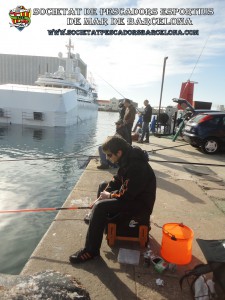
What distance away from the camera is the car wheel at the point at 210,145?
36.3ft

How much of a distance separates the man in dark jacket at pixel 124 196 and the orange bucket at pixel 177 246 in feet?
1.38

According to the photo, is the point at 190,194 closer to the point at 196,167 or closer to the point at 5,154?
the point at 196,167

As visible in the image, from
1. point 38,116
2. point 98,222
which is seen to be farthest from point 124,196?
point 38,116

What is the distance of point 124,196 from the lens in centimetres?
315

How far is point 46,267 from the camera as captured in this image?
294 centimetres

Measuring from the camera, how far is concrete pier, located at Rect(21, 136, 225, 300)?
2.71m

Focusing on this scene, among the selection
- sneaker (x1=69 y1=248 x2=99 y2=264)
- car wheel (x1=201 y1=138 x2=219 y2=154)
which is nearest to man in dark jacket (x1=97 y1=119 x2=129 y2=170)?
sneaker (x1=69 y1=248 x2=99 y2=264)

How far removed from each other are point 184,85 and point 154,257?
69.6 feet

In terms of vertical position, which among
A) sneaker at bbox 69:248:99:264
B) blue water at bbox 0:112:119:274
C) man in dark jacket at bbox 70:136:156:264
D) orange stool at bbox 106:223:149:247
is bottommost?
blue water at bbox 0:112:119:274

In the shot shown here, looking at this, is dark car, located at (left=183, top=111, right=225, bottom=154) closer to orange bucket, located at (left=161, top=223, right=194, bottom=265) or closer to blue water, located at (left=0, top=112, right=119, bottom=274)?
blue water, located at (left=0, top=112, right=119, bottom=274)

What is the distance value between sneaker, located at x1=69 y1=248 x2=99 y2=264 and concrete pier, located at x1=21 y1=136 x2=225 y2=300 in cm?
7

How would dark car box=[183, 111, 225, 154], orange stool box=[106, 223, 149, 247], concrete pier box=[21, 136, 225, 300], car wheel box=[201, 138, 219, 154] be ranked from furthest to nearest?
1. car wheel box=[201, 138, 219, 154]
2. dark car box=[183, 111, 225, 154]
3. orange stool box=[106, 223, 149, 247]
4. concrete pier box=[21, 136, 225, 300]

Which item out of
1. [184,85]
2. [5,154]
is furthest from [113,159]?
[184,85]

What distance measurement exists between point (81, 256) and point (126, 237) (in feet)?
2.21
